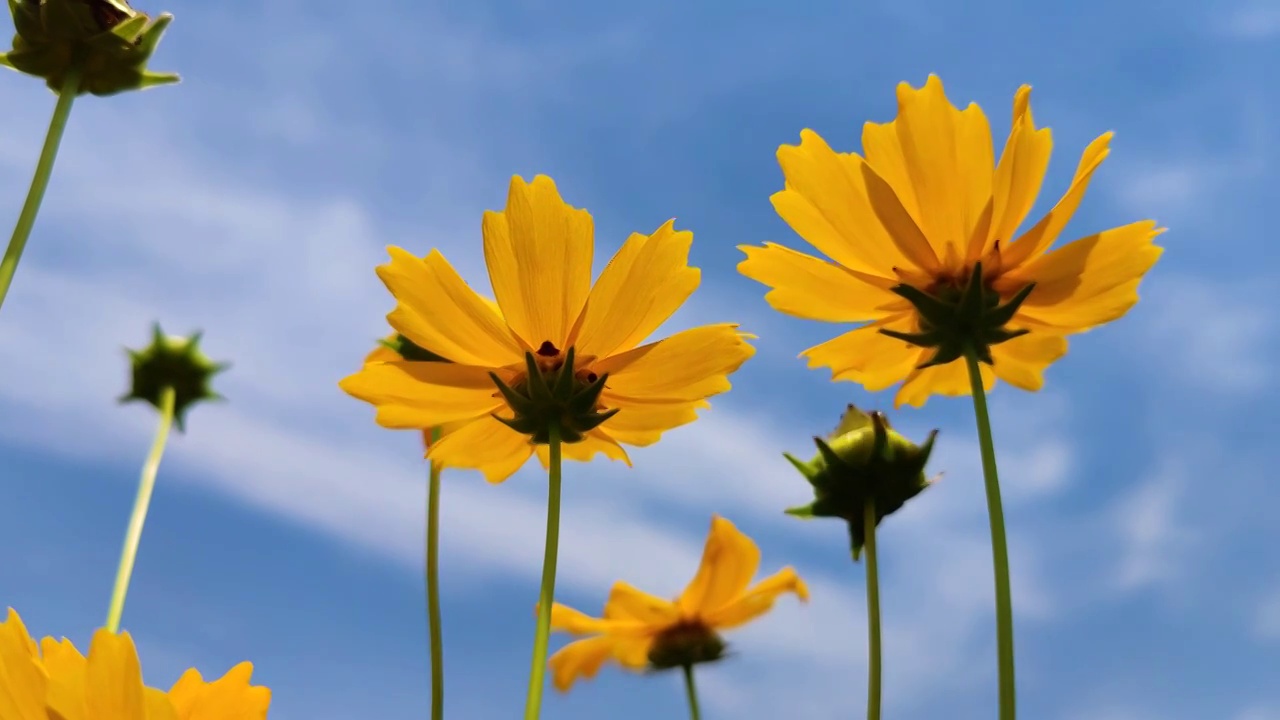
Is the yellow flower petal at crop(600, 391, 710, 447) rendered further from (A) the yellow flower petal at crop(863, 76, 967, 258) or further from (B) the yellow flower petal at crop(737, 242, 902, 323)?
(A) the yellow flower petal at crop(863, 76, 967, 258)

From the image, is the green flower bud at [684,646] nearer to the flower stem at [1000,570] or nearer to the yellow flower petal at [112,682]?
the flower stem at [1000,570]

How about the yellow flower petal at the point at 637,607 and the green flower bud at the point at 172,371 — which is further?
the green flower bud at the point at 172,371

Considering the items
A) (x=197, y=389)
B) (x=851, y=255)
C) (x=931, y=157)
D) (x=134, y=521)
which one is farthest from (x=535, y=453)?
(x=197, y=389)

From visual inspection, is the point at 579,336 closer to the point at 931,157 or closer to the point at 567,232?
the point at 567,232

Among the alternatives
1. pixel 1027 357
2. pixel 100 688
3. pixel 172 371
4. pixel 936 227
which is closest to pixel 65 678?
pixel 100 688

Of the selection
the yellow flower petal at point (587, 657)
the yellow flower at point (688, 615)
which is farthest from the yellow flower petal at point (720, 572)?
the yellow flower petal at point (587, 657)

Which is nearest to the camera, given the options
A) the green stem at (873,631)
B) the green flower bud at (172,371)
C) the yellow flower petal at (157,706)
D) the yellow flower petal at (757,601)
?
the yellow flower petal at (157,706)

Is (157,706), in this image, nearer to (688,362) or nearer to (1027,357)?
(688,362)
